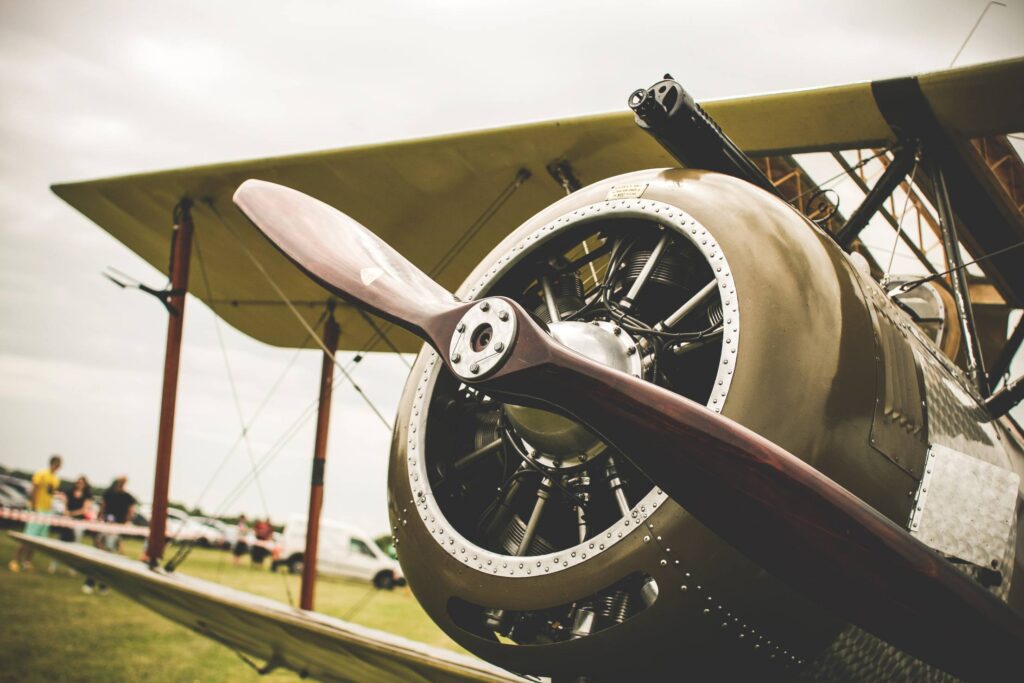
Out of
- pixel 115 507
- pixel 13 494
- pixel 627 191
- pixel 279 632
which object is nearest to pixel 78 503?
pixel 115 507

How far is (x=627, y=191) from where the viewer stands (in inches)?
86.5

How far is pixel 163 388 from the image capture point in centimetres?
562

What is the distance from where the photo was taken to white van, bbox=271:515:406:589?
2227cm

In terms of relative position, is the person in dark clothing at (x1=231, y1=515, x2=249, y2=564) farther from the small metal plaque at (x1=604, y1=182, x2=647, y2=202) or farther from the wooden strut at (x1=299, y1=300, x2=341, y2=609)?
the small metal plaque at (x1=604, y1=182, x2=647, y2=202)

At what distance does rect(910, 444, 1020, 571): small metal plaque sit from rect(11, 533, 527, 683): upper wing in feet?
5.68

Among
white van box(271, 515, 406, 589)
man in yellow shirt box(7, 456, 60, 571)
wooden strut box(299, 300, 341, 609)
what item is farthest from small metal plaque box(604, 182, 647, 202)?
white van box(271, 515, 406, 589)

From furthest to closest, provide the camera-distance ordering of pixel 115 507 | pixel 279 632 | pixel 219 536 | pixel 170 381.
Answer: pixel 219 536
pixel 115 507
pixel 170 381
pixel 279 632

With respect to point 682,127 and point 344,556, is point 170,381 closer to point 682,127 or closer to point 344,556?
point 682,127

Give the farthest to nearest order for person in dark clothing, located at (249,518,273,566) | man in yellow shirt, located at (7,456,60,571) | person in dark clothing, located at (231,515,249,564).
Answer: person in dark clothing, located at (231,515,249,564) < person in dark clothing, located at (249,518,273,566) < man in yellow shirt, located at (7,456,60,571)

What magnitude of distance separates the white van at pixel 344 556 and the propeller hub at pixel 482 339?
21.6 m

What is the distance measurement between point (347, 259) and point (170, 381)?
4.09 meters

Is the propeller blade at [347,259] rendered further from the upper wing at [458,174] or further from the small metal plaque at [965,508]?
the upper wing at [458,174]

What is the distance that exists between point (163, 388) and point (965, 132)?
506 centimetres

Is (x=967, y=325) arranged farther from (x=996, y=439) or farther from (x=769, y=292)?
(x=769, y=292)
